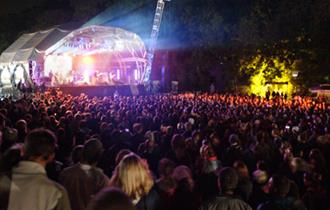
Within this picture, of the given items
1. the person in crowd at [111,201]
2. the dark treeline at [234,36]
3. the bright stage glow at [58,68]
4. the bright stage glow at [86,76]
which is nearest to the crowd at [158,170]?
the person in crowd at [111,201]

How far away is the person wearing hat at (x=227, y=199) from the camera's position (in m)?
4.30

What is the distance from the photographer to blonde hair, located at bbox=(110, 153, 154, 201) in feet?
13.1

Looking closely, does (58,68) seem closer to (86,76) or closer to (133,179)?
(86,76)

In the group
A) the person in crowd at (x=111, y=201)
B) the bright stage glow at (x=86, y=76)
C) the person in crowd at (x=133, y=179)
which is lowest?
the person in crowd at (x=133, y=179)

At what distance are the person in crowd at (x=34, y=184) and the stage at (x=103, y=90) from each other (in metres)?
26.8

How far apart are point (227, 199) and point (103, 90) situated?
28841mm

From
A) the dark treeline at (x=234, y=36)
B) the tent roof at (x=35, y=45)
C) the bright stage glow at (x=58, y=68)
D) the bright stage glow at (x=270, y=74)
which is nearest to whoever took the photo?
the tent roof at (x=35, y=45)

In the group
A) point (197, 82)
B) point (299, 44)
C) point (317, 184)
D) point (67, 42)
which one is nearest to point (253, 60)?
point (299, 44)

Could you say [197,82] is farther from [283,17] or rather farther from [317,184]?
[317,184]

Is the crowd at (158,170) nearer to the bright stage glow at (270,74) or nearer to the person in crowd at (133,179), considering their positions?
the person in crowd at (133,179)

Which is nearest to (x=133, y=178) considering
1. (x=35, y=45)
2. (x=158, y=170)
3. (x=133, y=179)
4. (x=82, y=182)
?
(x=133, y=179)

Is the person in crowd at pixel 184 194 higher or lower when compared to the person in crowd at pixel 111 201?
lower

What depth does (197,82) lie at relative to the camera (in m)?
39.8

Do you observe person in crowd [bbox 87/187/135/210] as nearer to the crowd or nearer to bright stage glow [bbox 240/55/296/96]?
the crowd
